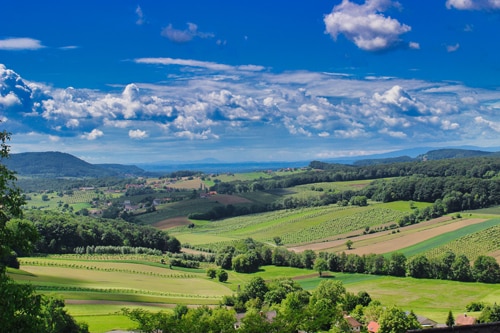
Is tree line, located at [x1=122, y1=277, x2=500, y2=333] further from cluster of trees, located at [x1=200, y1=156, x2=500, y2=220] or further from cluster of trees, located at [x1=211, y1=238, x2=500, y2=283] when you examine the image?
cluster of trees, located at [x1=200, y1=156, x2=500, y2=220]

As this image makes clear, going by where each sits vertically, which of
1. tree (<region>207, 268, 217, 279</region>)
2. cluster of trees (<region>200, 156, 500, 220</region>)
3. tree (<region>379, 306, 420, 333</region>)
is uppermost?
cluster of trees (<region>200, 156, 500, 220</region>)

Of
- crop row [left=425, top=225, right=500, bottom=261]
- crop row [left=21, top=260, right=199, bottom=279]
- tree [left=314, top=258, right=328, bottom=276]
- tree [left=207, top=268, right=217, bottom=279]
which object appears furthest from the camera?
tree [left=314, top=258, right=328, bottom=276]

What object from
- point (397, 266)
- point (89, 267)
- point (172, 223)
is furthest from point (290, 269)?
point (172, 223)

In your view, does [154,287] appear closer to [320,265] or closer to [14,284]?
[320,265]

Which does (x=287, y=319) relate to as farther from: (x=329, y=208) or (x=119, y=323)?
(x=329, y=208)

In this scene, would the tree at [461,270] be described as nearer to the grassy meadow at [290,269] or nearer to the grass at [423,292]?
the grass at [423,292]

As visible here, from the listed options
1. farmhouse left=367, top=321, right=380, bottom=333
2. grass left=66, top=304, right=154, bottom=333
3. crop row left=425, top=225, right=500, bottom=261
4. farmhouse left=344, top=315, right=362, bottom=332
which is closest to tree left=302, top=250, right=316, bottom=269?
crop row left=425, top=225, right=500, bottom=261

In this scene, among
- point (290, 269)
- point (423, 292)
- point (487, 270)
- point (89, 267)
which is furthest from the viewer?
point (290, 269)
